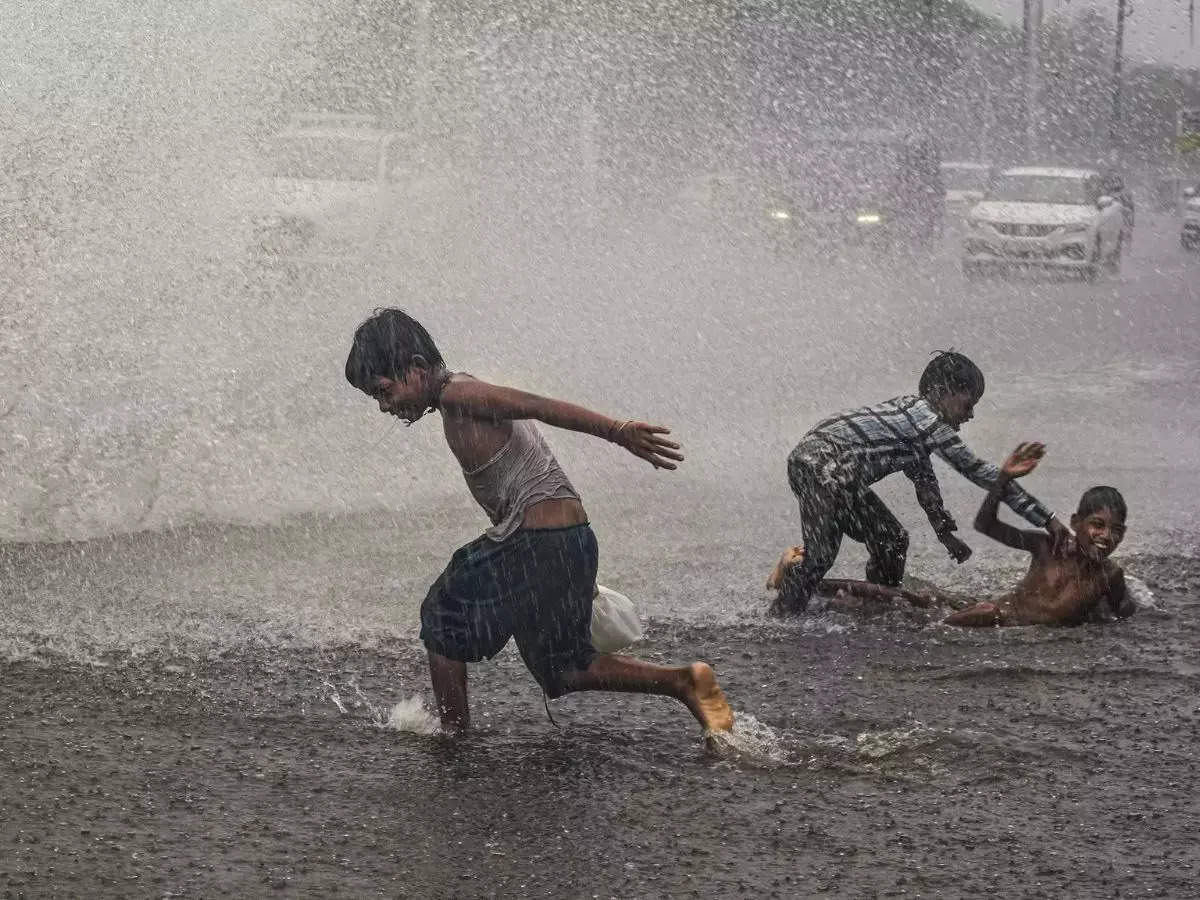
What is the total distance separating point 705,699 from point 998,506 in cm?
159

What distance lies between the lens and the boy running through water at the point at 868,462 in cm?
573

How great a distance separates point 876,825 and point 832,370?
9.44 m

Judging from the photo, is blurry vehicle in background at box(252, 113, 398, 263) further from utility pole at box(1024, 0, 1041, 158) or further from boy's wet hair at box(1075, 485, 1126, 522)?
utility pole at box(1024, 0, 1041, 158)

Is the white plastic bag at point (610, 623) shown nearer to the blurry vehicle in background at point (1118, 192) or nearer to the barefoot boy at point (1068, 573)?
the barefoot boy at point (1068, 573)

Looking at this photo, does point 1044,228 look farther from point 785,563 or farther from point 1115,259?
point 785,563

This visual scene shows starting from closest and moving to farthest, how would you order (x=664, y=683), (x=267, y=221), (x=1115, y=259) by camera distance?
1. (x=664, y=683)
2. (x=267, y=221)
3. (x=1115, y=259)

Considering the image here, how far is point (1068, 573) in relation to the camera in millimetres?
5633

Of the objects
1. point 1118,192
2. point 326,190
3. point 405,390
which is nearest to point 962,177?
point 1118,192

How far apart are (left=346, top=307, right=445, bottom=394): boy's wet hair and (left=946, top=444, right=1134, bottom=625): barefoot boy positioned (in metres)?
2.07

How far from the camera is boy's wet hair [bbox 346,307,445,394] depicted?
4.20 meters

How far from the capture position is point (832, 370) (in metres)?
13.1

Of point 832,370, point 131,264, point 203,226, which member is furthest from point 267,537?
point 832,370

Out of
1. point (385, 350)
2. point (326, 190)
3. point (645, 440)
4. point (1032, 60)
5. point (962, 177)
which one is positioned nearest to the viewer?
point (645, 440)

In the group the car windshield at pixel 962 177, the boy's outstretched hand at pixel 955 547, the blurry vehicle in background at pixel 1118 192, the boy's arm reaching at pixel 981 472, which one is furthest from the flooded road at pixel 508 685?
the car windshield at pixel 962 177
